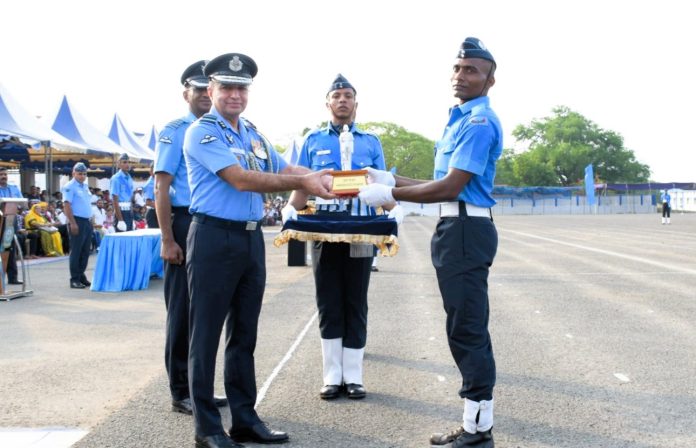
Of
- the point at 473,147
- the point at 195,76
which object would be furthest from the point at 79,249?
the point at 473,147

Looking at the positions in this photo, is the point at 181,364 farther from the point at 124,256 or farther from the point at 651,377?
the point at 124,256

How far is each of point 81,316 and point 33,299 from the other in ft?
6.68

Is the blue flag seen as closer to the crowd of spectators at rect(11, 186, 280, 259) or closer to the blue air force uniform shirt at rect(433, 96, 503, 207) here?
the crowd of spectators at rect(11, 186, 280, 259)

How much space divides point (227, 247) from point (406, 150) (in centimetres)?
9671

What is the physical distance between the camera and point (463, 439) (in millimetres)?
4102

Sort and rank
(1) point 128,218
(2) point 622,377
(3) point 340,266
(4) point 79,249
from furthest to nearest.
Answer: (1) point 128,218, (4) point 79,249, (2) point 622,377, (3) point 340,266

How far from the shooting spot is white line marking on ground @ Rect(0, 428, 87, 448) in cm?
419

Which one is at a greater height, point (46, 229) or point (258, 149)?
point (258, 149)

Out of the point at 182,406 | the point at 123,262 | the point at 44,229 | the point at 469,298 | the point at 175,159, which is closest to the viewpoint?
the point at 469,298

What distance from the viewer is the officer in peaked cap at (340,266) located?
5246 mm

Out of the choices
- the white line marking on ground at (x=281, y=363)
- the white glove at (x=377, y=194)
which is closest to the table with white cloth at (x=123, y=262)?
the white line marking on ground at (x=281, y=363)

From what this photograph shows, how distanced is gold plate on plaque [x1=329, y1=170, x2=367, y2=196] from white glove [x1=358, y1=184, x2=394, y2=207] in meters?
0.05

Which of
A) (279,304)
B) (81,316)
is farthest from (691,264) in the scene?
(81,316)

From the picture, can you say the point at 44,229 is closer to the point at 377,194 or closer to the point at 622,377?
the point at 622,377
